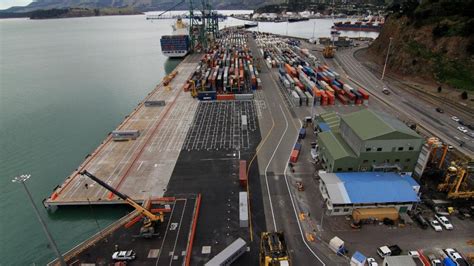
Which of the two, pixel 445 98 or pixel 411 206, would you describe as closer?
pixel 411 206

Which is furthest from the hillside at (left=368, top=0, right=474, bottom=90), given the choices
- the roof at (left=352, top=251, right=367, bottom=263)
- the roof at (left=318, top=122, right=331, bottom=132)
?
the roof at (left=352, top=251, right=367, bottom=263)

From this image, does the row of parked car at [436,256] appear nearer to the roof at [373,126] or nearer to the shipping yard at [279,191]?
the shipping yard at [279,191]

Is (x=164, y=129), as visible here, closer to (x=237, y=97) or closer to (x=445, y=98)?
(x=237, y=97)

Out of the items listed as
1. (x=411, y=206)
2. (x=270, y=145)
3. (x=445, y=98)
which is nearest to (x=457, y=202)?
(x=411, y=206)

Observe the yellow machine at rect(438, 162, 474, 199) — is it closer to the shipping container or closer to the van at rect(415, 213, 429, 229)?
the van at rect(415, 213, 429, 229)

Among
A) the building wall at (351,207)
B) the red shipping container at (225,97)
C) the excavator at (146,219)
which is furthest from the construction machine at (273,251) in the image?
the red shipping container at (225,97)
